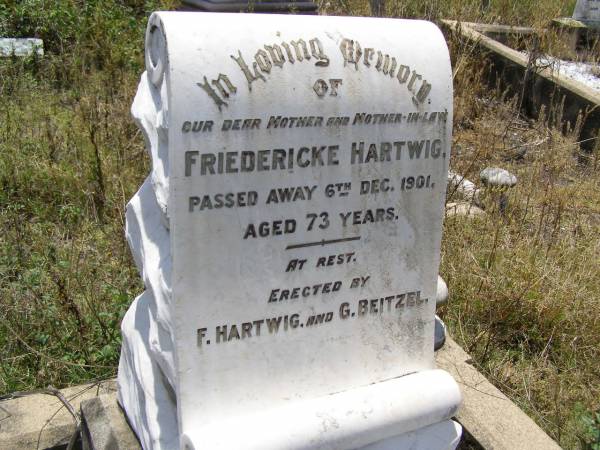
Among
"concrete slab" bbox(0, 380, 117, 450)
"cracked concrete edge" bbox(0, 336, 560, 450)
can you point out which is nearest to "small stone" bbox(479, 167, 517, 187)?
"cracked concrete edge" bbox(0, 336, 560, 450)

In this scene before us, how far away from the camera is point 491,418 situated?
2568 mm

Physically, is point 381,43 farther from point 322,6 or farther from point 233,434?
point 322,6

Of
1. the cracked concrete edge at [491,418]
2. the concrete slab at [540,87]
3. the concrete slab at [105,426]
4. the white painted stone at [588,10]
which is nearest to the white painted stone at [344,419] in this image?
the cracked concrete edge at [491,418]

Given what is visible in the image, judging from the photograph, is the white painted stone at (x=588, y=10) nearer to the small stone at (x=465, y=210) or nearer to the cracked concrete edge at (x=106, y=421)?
the small stone at (x=465, y=210)

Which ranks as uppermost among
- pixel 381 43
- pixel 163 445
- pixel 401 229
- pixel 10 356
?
pixel 381 43

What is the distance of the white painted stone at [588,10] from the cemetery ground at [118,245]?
415cm

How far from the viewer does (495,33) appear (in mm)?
8062

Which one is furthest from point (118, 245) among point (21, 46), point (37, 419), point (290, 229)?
point (21, 46)

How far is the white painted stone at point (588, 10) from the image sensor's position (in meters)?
9.08

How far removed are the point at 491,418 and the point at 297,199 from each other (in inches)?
46.3

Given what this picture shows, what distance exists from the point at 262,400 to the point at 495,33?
6.96 meters

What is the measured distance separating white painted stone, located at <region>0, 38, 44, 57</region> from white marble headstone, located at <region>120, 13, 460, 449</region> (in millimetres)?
3793

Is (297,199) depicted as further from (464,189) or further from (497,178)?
(464,189)

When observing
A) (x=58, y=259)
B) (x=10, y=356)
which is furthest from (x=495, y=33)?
(x=10, y=356)
